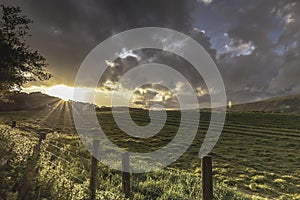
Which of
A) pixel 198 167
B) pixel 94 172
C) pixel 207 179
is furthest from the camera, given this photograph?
pixel 198 167

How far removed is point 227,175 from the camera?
71.2ft

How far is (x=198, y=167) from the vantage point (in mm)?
24328

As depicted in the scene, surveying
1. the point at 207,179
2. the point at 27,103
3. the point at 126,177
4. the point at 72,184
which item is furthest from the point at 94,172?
the point at 27,103

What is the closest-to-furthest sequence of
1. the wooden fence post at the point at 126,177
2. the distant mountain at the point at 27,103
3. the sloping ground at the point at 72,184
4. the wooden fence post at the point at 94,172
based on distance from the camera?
the sloping ground at the point at 72,184
the wooden fence post at the point at 94,172
the wooden fence post at the point at 126,177
the distant mountain at the point at 27,103

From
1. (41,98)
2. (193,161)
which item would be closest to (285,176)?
(193,161)

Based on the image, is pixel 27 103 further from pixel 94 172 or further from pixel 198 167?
pixel 94 172

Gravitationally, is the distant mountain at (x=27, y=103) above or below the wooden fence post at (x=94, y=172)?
above

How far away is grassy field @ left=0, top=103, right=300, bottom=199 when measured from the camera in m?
10.5

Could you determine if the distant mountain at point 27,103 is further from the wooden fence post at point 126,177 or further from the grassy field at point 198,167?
the wooden fence post at point 126,177

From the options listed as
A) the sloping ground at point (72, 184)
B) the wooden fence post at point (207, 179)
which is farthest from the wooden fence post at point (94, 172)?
the wooden fence post at point (207, 179)

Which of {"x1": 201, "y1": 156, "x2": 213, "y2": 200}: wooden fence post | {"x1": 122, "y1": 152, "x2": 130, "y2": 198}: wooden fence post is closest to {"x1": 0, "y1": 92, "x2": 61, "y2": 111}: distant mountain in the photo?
{"x1": 122, "y1": 152, "x2": 130, "y2": 198}: wooden fence post

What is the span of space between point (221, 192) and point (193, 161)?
558 inches

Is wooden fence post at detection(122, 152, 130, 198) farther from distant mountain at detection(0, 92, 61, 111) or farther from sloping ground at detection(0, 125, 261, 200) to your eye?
distant mountain at detection(0, 92, 61, 111)

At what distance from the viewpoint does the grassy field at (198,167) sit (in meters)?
10.5
